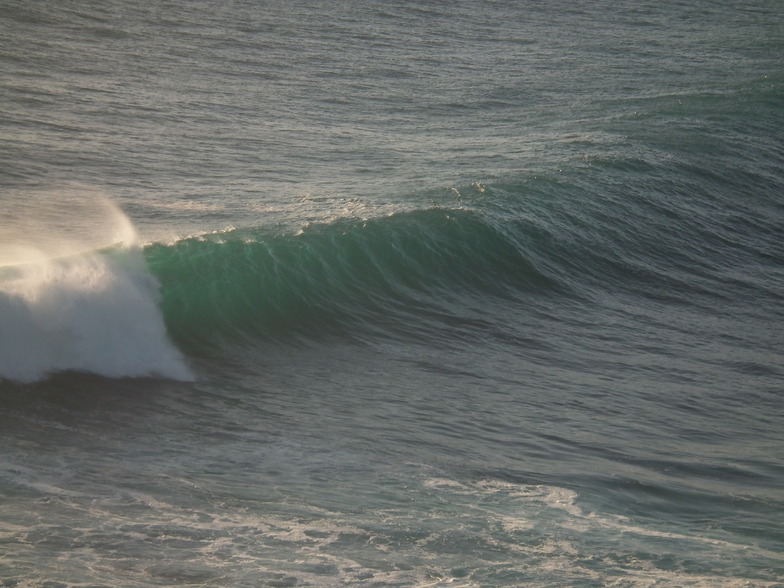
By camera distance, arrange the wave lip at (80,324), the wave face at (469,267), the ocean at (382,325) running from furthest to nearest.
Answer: the wave face at (469,267), the wave lip at (80,324), the ocean at (382,325)

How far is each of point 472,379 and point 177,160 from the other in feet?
33.3

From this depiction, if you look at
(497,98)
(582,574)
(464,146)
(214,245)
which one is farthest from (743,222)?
(582,574)

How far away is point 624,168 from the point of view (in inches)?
845

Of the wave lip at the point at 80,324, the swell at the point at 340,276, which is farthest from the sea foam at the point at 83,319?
the swell at the point at 340,276

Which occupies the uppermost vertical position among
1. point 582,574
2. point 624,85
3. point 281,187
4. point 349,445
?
point 624,85

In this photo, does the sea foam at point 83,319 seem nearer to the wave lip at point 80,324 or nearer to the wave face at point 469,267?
the wave lip at point 80,324

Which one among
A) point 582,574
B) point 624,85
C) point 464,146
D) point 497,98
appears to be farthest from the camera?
point 624,85

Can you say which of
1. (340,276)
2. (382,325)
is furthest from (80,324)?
(340,276)

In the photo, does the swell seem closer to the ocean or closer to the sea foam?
the ocean

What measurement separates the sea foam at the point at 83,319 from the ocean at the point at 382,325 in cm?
4

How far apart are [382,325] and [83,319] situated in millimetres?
4011

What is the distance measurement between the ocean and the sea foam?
0.04 meters

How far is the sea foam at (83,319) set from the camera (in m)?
12.0

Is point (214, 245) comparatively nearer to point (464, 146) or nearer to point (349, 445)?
point (349, 445)
